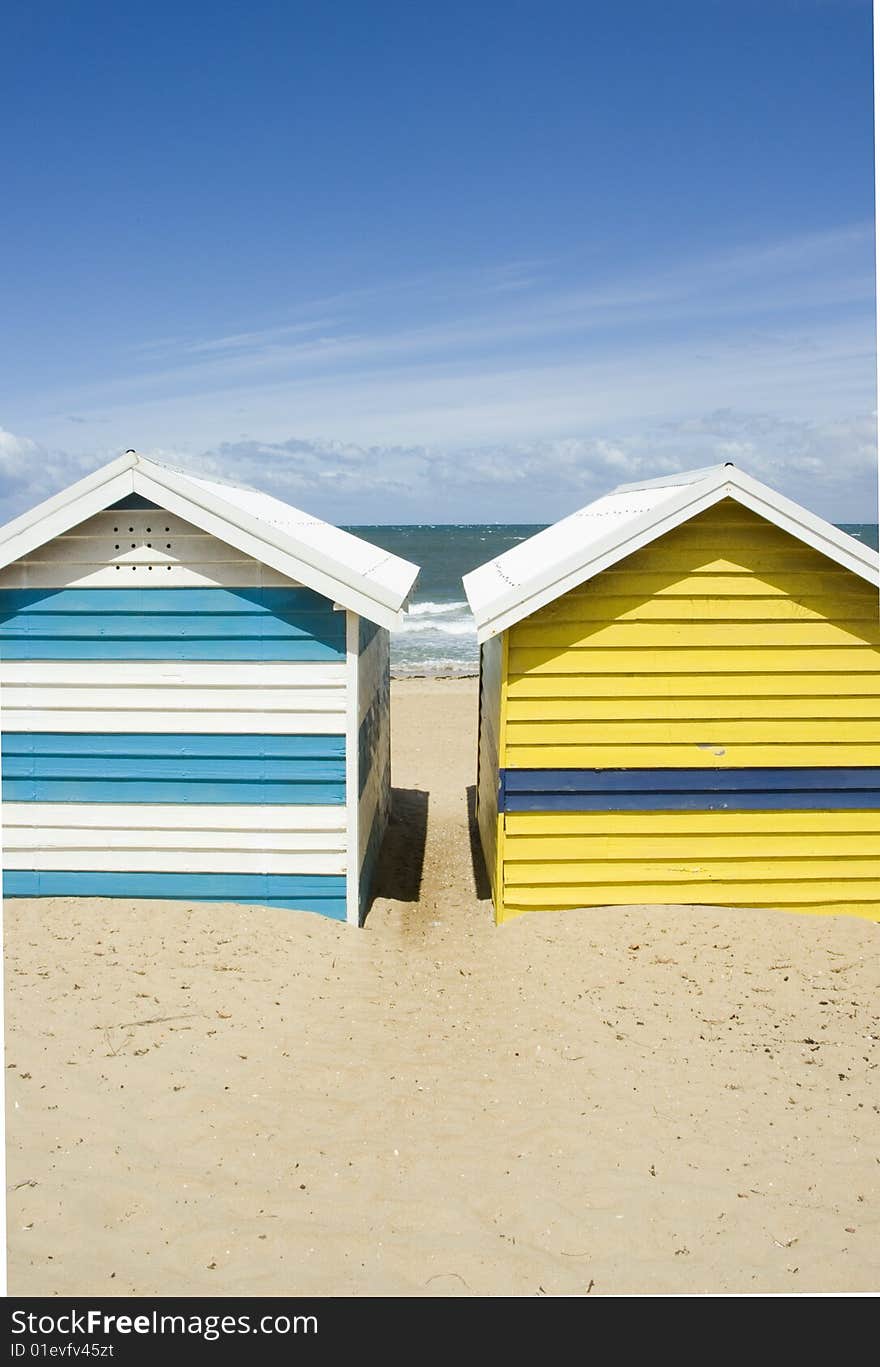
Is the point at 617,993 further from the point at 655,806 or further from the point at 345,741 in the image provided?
the point at 345,741

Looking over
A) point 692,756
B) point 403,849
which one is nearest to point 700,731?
point 692,756

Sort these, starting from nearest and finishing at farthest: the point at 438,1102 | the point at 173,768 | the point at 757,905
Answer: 1. the point at 438,1102
2. the point at 173,768
3. the point at 757,905

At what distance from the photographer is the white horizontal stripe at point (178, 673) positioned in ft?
27.3

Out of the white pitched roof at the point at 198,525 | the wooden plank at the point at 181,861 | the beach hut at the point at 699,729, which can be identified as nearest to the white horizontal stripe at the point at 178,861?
the wooden plank at the point at 181,861

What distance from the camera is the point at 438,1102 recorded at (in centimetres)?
625

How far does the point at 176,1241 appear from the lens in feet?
16.1

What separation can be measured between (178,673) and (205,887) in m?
1.82

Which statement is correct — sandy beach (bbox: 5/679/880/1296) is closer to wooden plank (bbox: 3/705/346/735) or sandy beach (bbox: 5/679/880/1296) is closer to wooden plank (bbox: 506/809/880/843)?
wooden plank (bbox: 506/809/880/843)

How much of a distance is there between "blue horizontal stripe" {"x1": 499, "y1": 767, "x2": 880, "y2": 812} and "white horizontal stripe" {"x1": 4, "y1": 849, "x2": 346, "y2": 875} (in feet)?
5.49

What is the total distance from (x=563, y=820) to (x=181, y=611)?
3653mm

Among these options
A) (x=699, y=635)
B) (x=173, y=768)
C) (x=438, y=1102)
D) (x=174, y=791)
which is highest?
(x=699, y=635)

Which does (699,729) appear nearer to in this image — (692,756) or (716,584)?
(692,756)

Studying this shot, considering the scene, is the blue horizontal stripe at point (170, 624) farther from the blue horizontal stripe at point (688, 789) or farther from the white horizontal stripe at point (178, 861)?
the blue horizontal stripe at point (688, 789)

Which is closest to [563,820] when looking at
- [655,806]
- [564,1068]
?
[655,806]
